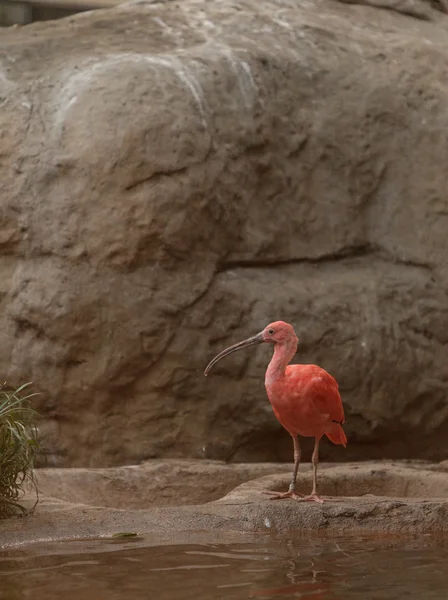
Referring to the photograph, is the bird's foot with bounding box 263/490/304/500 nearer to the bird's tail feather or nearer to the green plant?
the bird's tail feather

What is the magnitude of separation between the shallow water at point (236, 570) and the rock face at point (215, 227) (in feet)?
7.93

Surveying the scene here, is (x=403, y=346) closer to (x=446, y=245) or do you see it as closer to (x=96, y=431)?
(x=446, y=245)

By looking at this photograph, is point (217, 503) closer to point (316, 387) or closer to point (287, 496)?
point (287, 496)

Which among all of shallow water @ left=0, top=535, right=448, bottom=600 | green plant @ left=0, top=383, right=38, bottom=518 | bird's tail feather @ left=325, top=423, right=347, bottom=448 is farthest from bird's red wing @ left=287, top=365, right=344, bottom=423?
green plant @ left=0, top=383, right=38, bottom=518

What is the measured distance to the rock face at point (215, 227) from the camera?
820cm

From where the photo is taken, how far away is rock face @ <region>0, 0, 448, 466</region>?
820 centimetres

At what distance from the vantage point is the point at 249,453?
856 cm

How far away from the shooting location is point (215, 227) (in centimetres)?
849

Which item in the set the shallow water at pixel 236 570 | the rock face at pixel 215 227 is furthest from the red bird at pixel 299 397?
the rock face at pixel 215 227

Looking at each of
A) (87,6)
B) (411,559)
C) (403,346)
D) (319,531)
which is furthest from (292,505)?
(87,6)

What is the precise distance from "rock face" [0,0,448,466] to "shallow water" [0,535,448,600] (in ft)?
7.93

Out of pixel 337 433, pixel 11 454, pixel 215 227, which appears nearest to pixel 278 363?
pixel 337 433

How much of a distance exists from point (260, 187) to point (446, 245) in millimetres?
1639

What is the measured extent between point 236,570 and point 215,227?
3760 millimetres
